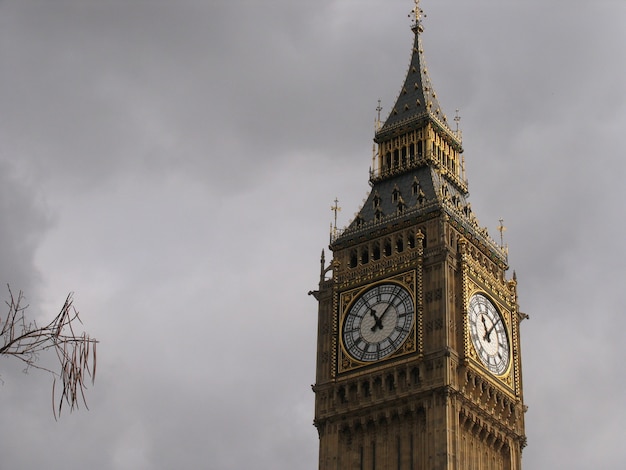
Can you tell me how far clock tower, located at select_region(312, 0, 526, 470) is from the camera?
69.8 meters

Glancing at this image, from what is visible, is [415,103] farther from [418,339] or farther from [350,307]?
[418,339]

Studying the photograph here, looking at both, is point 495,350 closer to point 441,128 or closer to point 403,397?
point 403,397

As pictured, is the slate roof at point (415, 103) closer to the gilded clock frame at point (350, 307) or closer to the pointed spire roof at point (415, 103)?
the pointed spire roof at point (415, 103)

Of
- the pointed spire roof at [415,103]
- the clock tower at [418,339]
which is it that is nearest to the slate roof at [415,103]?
the pointed spire roof at [415,103]

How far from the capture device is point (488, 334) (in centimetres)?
7525

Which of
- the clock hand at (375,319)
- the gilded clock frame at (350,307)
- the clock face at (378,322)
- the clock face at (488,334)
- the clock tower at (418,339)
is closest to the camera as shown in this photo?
the clock tower at (418,339)

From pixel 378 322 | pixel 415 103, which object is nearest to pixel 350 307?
pixel 378 322

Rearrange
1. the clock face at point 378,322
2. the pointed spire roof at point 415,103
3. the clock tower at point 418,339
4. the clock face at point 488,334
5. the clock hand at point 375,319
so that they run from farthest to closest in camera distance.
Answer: the pointed spire roof at point 415,103
the clock face at point 488,334
the clock hand at point 375,319
the clock face at point 378,322
the clock tower at point 418,339

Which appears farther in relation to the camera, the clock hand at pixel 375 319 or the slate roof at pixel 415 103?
the slate roof at pixel 415 103

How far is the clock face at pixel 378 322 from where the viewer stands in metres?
72.5

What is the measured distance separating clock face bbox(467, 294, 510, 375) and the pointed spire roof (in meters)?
15.3

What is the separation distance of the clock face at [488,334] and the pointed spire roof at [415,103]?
15.3m

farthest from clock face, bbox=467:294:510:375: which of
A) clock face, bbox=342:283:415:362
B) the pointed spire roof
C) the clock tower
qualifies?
the pointed spire roof

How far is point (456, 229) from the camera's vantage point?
76812mm
